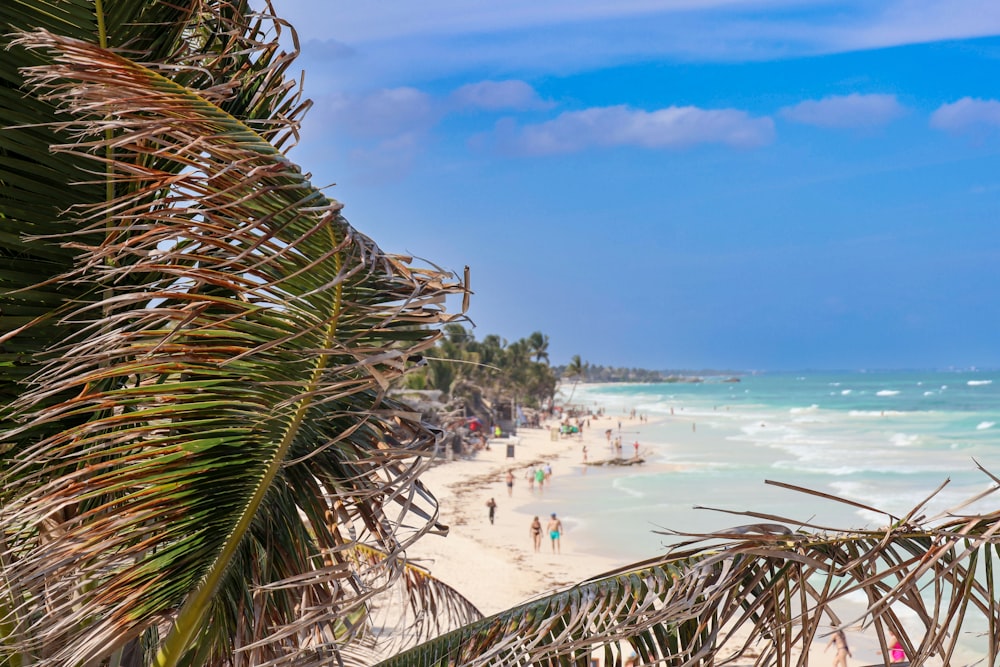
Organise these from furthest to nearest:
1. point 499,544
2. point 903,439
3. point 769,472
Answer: point 903,439, point 769,472, point 499,544

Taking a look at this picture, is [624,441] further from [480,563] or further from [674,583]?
[674,583]

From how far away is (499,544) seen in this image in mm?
22750

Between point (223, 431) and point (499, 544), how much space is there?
2161 centimetres

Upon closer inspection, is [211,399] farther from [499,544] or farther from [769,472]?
[769,472]

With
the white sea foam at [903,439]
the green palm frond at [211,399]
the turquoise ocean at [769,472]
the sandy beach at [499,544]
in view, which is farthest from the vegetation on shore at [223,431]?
the white sea foam at [903,439]

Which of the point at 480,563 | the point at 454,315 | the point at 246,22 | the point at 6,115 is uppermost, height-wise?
the point at 246,22

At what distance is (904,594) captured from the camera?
1.77m

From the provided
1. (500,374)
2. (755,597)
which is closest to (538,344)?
(500,374)

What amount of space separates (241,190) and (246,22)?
1171mm

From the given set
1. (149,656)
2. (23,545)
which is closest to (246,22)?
(23,545)

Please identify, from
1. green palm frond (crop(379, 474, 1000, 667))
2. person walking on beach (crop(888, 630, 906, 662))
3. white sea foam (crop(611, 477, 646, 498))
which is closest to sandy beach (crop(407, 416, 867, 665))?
person walking on beach (crop(888, 630, 906, 662))

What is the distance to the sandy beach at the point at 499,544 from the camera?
1766 cm

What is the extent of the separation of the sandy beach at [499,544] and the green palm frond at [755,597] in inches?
184

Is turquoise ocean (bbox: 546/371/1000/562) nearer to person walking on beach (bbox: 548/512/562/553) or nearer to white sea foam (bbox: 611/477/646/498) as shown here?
white sea foam (bbox: 611/477/646/498)
